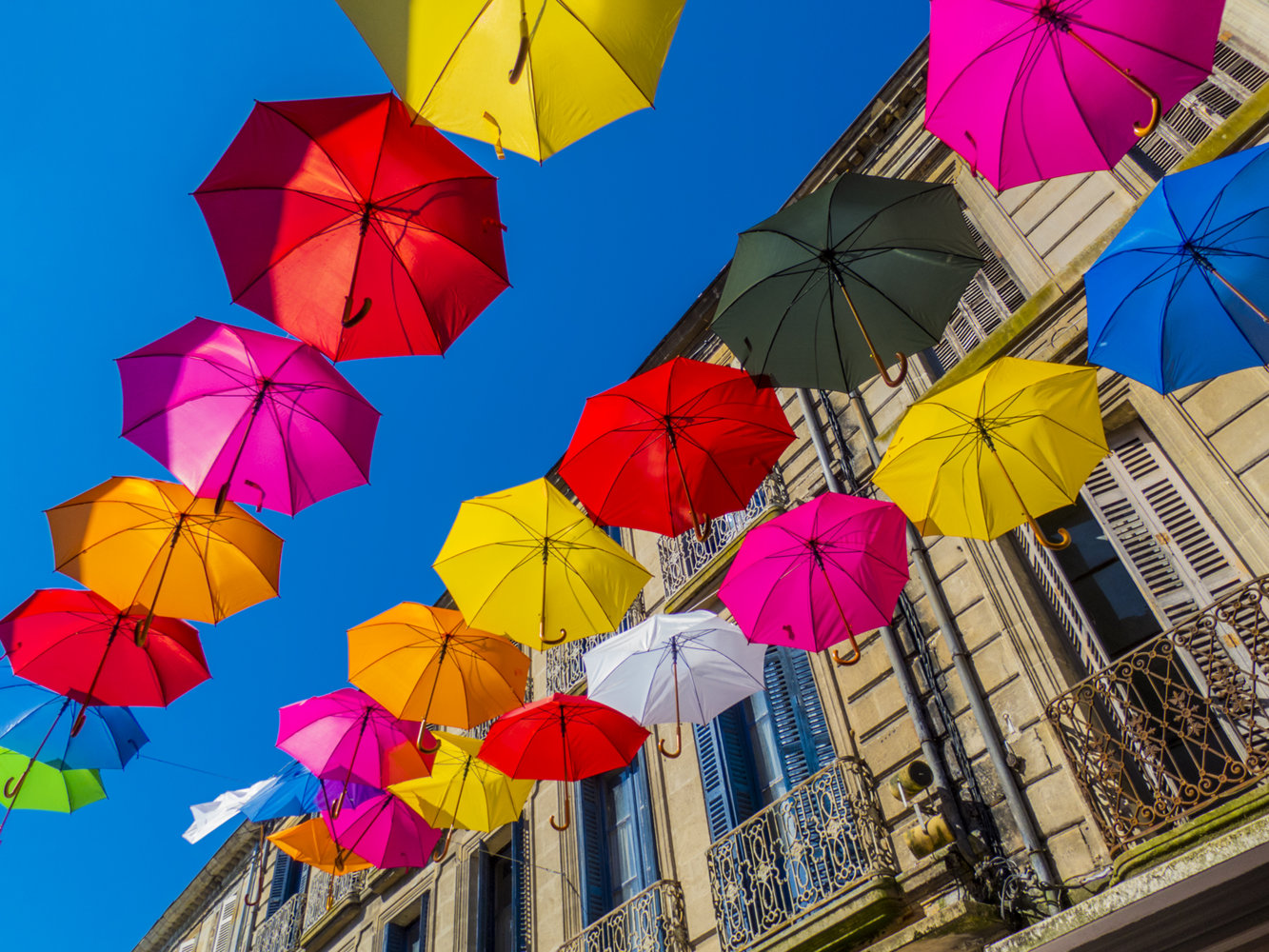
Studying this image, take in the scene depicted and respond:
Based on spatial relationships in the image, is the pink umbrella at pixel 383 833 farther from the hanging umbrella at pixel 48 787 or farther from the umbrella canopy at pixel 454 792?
the hanging umbrella at pixel 48 787

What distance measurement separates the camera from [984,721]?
6695 mm

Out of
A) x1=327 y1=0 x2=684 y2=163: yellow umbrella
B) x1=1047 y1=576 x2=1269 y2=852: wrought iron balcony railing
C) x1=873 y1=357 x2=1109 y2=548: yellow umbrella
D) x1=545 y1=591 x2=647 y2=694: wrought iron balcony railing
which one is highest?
x1=545 y1=591 x2=647 y2=694: wrought iron balcony railing

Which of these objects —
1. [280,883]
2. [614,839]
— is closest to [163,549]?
[614,839]

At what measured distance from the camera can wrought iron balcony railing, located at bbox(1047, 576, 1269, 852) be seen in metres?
4.79

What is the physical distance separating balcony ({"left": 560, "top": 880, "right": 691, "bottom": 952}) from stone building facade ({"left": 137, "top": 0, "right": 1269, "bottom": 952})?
3 cm

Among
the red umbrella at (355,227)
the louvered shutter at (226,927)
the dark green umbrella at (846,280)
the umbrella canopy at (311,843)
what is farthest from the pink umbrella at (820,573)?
the louvered shutter at (226,927)

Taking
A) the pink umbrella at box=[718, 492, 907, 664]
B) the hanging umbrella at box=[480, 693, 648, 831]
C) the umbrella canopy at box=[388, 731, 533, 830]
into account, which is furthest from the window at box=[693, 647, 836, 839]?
the umbrella canopy at box=[388, 731, 533, 830]

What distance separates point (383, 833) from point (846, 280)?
765cm

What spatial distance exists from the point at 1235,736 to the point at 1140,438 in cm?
255

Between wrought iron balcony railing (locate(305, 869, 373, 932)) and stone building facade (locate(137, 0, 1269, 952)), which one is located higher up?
wrought iron balcony railing (locate(305, 869, 373, 932))

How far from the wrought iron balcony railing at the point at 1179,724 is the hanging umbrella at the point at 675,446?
2773 millimetres

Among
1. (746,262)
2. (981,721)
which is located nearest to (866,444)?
(981,721)

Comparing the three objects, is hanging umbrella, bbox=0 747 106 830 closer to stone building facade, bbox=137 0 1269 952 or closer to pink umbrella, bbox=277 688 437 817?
pink umbrella, bbox=277 688 437 817

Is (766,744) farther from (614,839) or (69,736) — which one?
(69,736)
